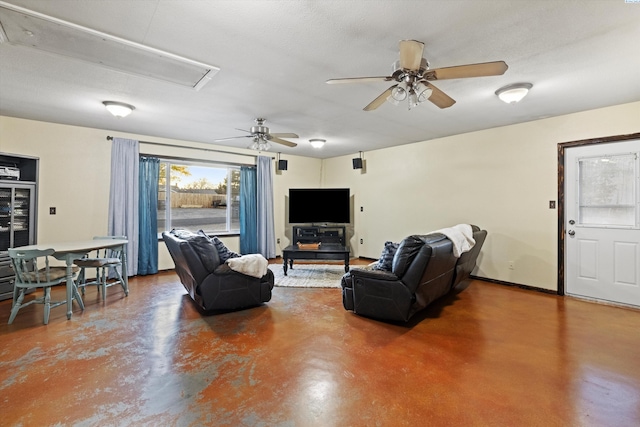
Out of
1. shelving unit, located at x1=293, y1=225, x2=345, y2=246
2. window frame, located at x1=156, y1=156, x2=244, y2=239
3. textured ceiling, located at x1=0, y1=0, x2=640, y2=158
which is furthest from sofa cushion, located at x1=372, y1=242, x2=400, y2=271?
window frame, located at x1=156, y1=156, x2=244, y2=239

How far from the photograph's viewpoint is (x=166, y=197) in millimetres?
5672

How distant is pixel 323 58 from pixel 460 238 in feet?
8.00

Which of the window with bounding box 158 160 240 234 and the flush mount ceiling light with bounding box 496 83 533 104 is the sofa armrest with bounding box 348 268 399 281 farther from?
the window with bounding box 158 160 240 234

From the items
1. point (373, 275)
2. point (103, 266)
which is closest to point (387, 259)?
point (373, 275)

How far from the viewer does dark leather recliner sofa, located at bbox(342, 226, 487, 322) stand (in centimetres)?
292

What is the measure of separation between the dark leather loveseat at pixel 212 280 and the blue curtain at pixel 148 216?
2.07 metres

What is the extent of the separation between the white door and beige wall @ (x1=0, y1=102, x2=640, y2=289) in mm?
195

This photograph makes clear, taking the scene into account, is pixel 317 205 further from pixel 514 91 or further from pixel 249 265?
pixel 514 91

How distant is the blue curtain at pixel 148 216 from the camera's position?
5.16 metres

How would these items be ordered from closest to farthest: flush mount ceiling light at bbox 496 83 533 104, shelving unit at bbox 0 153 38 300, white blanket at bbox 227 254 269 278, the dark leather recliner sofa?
1. the dark leather recliner sofa
2. flush mount ceiling light at bbox 496 83 533 104
3. white blanket at bbox 227 254 269 278
4. shelving unit at bbox 0 153 38 300

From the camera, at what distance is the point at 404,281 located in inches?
118

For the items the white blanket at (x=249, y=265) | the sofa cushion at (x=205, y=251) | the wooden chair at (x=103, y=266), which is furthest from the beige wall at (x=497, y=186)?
the wooden chair at (x=103, y=266)

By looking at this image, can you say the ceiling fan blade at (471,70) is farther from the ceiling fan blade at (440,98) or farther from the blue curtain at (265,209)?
the blue curtain at (265,209)

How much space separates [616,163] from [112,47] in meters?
5.55
